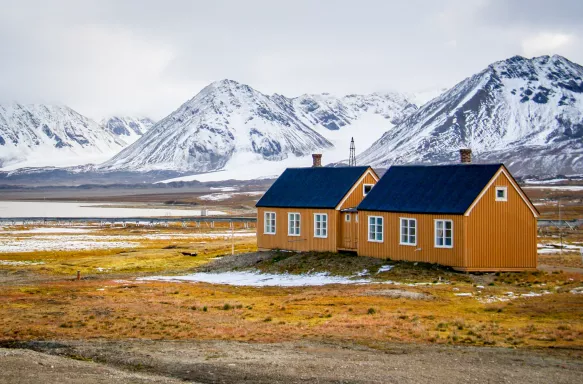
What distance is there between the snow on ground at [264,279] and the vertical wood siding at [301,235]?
17.1ft

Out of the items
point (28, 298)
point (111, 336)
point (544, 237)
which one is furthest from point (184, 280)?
point (544, 237)

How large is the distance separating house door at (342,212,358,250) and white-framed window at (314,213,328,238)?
1.33 meters

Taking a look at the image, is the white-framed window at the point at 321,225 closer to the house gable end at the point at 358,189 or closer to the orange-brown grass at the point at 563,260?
the house gable end at the point at 358,189

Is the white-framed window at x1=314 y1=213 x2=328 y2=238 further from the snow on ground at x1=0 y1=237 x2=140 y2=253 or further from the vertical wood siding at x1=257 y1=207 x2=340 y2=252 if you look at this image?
the snow on ground at x1=0 y1=237 x2=140 y2=253

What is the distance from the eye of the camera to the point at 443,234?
165 ft

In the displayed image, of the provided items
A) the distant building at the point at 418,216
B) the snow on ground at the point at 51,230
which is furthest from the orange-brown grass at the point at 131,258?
the snow on ground at the point at 51,230

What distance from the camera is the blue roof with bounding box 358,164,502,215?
1972 inches

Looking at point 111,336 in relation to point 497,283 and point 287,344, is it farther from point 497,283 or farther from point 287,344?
point 497,283

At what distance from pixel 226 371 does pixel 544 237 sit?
70.4m

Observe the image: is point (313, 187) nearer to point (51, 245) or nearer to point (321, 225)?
point (321, 225)

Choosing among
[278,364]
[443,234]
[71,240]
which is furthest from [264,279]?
[71,240]

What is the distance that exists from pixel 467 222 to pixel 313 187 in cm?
1656

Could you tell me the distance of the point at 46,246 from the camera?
88375 millimetres

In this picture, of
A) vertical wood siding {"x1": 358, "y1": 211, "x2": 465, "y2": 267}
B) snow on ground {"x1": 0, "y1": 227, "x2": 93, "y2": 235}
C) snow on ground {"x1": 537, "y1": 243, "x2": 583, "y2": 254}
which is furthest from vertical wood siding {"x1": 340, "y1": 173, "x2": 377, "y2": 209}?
snow on ground {"x1": 0, "y1": 227, "x2": 93, "y2": 235}
